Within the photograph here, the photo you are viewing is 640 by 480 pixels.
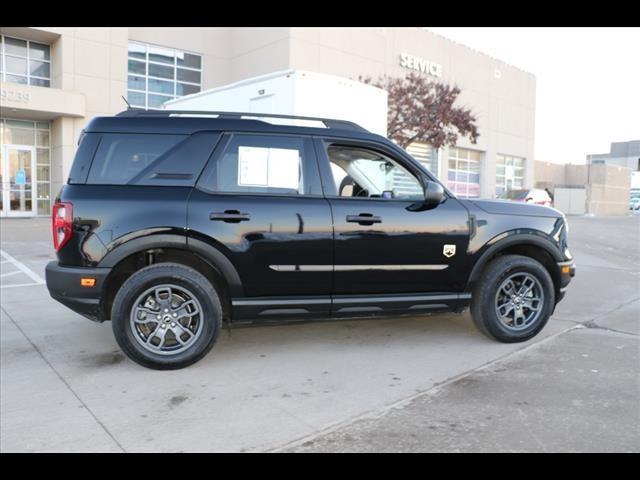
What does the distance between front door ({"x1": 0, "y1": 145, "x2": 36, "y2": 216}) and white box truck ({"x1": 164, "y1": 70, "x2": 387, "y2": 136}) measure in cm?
1451

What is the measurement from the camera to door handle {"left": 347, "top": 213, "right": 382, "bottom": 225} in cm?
442

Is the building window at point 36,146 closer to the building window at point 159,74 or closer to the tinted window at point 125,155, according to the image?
the building window at point 159,74

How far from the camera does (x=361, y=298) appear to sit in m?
4.52

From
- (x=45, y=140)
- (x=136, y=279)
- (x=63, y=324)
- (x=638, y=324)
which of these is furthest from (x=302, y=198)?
(x=45, y=140)

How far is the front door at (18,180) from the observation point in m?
19.5

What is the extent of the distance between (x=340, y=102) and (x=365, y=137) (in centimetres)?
294

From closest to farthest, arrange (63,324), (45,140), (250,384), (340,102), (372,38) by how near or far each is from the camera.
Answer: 1. (250,384)
2. (63,324)
3. (340,102)
4. (45,140)
5. (372,38)

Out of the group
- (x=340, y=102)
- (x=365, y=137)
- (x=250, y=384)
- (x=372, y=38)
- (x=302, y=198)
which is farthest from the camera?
(x=372, y=38)

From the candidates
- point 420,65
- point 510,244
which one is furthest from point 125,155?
point 420,65

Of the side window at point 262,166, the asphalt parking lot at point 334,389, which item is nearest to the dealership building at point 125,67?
the asphalt parking lot at point 334,389

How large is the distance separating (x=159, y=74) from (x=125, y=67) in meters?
1.93

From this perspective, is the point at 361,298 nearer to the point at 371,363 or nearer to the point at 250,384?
the point at 371,363

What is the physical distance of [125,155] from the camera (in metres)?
4.26

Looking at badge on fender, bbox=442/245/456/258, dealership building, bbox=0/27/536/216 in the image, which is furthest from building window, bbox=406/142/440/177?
badge on fender, bbox=442/245/456/258
